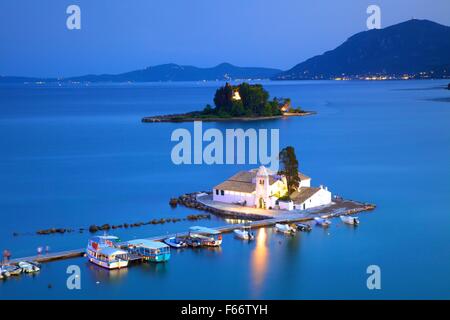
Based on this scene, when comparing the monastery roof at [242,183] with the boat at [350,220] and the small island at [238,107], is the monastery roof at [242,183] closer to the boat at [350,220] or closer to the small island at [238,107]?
the boat at [350,220]

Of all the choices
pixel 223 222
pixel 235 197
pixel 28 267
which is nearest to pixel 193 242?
pixel 223 222

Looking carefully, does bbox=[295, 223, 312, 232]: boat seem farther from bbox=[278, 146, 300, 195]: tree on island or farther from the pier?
bbox=[278, 146, 300, 195]: tree on island

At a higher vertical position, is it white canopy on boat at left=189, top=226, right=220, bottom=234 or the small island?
the small island

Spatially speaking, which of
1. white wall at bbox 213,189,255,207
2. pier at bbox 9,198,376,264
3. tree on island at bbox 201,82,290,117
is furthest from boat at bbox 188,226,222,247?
tree on island at bbox 201,82,290,117

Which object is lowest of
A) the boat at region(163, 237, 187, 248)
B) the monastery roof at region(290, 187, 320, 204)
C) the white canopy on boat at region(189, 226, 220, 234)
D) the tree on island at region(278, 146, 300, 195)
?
the boat at region(163, 237, 187, 248)

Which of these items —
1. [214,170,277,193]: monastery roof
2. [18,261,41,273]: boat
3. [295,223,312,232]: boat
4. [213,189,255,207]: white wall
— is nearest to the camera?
[18,261,41,273]: boat

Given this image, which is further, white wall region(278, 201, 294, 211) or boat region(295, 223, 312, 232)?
white wall region(278, 201, 294, 211)

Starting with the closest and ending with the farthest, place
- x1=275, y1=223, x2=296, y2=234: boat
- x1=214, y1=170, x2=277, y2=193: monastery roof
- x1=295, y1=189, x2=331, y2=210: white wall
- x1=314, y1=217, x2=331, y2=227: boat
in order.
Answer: x1=275, y1=223, x2=296, y2=234: boat → x1=314, y1=217, x2=331, y2=227: boat → x1=295, y1=189, x2=331, y2=210: white wall → x1=214, y1=170, x2=277, y2=193: monastery roof
